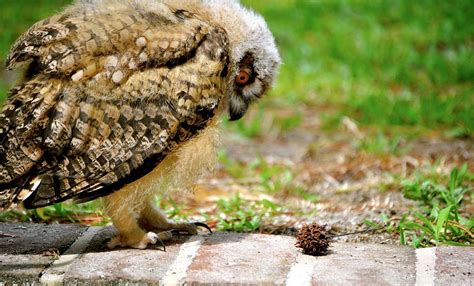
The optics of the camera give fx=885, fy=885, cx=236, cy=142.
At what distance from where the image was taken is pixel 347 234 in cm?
474

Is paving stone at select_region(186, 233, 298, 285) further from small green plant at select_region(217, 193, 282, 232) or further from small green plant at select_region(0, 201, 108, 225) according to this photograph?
small green plant at select_region(0, 201, 108, 225)

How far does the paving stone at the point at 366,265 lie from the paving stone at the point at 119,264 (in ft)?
2.33

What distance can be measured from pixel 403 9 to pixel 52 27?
25.3 ft

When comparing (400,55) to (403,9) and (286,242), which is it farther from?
(286,242)

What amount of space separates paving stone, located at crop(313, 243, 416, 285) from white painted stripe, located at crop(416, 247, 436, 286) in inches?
0.9

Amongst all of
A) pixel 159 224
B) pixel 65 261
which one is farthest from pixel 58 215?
pixel 65 261

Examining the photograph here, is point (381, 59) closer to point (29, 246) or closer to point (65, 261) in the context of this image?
point (29, 246)

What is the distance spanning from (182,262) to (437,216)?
4.86 feet

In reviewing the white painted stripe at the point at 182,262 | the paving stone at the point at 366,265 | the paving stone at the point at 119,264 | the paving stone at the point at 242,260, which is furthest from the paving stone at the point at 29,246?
the paving stone at the point at 366,265

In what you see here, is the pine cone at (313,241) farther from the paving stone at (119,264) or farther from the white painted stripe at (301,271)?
the paving stone at (119,264)

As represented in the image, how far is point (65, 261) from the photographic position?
4.08 m

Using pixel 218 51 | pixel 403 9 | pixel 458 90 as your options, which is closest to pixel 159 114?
pixel 218 51

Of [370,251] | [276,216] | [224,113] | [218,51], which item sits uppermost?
[218,51]

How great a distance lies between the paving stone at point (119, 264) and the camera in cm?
382
